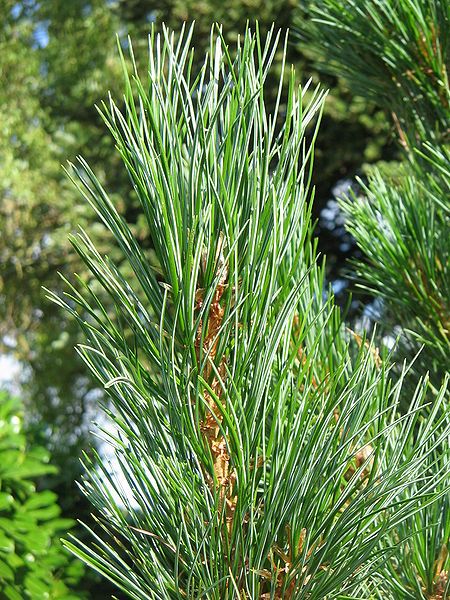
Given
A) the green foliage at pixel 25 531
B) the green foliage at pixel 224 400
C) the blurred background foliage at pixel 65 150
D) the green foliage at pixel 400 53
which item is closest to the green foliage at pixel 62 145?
the blurred background foliage at pixel 65 150

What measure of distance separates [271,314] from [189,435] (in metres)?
0.22

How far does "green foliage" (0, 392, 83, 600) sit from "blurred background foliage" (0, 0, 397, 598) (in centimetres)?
240

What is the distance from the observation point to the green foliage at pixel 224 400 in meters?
1.16

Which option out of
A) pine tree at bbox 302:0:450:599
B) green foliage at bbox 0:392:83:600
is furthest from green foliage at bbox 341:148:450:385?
green foliage at bbox 0:392:83:600

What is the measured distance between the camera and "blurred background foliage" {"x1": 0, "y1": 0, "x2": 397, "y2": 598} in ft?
28.4

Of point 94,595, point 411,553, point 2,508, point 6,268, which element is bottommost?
point 94,595

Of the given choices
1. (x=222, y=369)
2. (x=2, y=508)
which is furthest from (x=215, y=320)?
(x=2, y=508)

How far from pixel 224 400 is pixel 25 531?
2743 mm

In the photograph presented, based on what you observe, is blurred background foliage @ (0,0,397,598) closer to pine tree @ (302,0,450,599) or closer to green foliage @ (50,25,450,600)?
pine tree @ (302,0,450,599)

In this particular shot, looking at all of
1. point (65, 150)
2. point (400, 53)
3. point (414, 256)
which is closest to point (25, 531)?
point (414, 256)

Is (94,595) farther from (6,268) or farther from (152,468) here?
(6,268)

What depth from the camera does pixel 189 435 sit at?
1.18 m

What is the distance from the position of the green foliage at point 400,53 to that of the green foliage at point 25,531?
234cm

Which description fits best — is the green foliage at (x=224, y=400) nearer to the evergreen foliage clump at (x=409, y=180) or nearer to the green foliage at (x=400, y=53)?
the evergreen foliage clump at (x=409, y=180)
